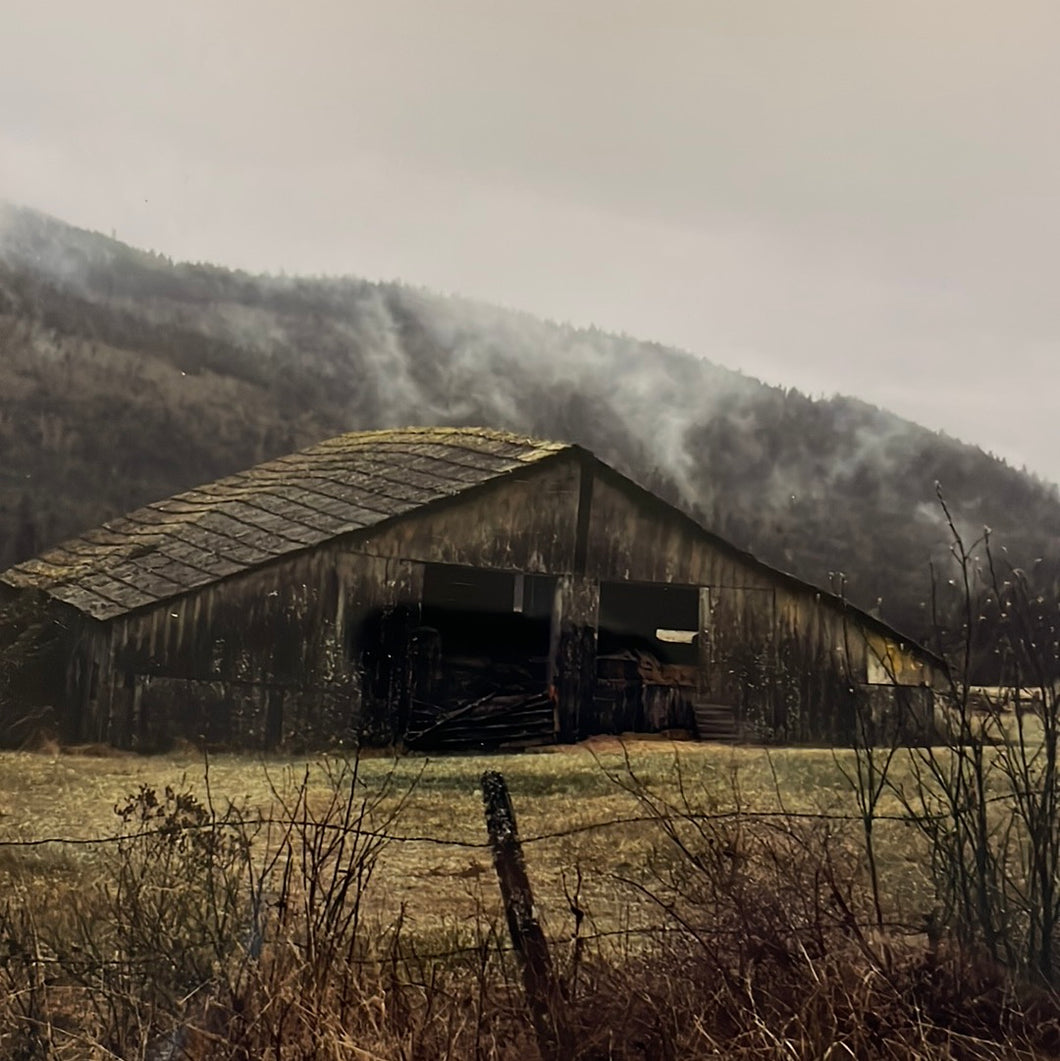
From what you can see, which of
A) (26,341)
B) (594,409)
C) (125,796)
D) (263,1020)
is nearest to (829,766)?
(594,409)

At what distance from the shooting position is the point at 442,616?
3.78 m

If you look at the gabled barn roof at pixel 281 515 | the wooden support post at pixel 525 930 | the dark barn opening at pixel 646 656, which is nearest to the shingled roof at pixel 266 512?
the gabled barn roof at pixel 281 515

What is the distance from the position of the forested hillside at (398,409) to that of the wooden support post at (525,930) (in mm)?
1237

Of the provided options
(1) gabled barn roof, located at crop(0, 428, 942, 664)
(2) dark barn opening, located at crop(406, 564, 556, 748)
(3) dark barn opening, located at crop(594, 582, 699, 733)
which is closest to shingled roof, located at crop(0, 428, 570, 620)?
(1) gabled barn roof, located at crop(0, 428, 942, 664)

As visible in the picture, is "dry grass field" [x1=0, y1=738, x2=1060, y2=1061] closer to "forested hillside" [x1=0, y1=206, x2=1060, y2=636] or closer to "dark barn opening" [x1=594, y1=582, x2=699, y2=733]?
"dark barn opening" [x1=594, y1=582, x2=699, y2=733]

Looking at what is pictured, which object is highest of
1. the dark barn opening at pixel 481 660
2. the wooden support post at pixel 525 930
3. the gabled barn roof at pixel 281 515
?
the gabled barn roof at pixel 281 515

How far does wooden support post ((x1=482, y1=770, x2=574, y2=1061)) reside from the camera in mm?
3020

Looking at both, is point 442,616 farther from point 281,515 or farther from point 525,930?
point 525,930

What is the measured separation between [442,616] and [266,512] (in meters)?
0.71

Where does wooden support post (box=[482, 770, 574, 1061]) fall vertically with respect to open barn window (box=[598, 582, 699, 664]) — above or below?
below

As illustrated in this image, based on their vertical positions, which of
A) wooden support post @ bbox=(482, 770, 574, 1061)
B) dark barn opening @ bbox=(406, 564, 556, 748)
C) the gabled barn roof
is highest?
the gabled barn roof

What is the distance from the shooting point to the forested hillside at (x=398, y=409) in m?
3.76

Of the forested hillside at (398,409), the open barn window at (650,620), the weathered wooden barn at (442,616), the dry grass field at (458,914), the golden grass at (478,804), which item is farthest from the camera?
the open barn window at (650,620)

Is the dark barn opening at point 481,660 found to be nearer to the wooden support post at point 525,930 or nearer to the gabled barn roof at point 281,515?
the wooden support post at point 525,930
